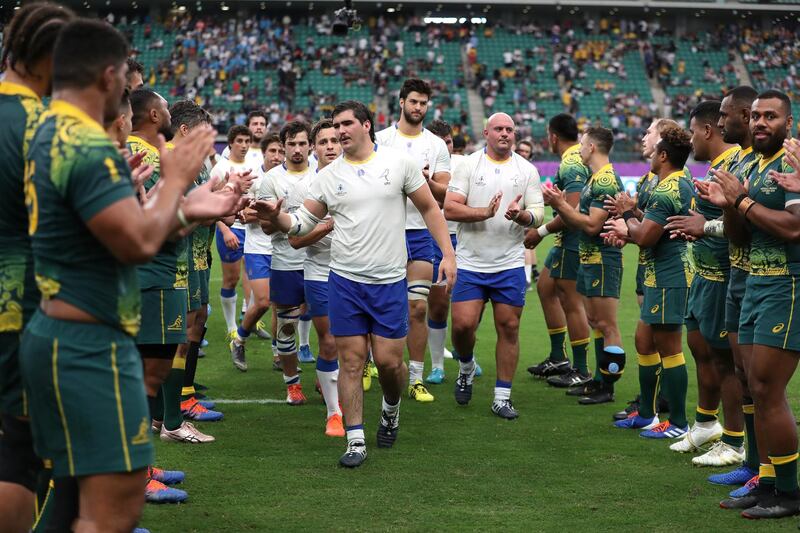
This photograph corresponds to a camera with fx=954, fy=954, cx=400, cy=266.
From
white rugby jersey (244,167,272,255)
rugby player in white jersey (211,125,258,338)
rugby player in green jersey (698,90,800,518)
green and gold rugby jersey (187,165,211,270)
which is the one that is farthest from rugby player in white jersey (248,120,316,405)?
rugby player in green jersey (698,90,800,518)

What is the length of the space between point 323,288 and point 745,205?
395 centimetres

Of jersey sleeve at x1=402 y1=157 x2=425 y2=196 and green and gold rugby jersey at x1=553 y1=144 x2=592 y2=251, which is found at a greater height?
jersey sleeve at x1=402 y1=157 x2=425 y2=196

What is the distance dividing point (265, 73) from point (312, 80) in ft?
7.63

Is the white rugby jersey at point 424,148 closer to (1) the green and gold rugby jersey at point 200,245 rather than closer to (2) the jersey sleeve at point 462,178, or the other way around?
(2) the jersey sleeve at point 462,178

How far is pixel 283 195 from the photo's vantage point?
9.35 metres

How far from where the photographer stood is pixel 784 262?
18.3 ft

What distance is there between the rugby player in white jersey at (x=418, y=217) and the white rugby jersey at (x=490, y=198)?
1.61 ft

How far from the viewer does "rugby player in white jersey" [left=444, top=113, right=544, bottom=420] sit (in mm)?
8750

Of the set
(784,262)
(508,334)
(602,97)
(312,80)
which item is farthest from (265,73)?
(784,262)

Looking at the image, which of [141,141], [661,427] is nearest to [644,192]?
[661,427]

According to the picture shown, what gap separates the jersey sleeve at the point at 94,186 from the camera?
3273 millimetres

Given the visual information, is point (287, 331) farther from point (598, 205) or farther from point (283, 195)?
point (598, 205)

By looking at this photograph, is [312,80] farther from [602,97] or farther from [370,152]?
[370,152]

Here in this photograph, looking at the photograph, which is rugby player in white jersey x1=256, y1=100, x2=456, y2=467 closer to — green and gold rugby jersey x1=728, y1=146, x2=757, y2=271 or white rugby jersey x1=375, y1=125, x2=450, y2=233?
green and gold rugby jersey x1=728, y1=146, x2=757, y2=271
